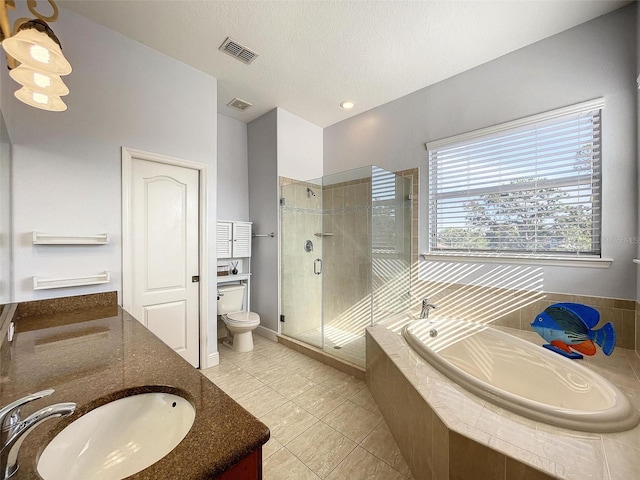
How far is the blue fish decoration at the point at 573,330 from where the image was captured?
1.78 metres

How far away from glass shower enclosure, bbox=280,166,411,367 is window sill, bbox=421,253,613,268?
401 mm

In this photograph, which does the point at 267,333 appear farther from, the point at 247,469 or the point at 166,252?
the point at 247,469

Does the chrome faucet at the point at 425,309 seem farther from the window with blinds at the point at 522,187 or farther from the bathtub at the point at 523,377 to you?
the window with blinds at the point at 522,187

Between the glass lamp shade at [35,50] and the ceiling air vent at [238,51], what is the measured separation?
1.62 m

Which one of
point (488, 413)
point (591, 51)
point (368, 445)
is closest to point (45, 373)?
point (368, 445)

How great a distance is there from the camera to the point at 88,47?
81.0 inches

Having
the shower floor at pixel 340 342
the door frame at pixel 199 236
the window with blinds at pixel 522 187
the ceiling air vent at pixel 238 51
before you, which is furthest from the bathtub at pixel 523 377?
the ceiling air vent at pixel 238 51

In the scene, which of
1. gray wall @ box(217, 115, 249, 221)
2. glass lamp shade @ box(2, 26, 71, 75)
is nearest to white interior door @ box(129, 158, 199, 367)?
gray wall @ box(217, 115, 249, 221)

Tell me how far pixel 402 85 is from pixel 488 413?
9.66ft

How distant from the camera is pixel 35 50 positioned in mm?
947

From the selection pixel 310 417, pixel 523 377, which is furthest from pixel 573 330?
pixel 310 417

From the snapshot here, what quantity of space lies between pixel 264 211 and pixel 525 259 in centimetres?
281

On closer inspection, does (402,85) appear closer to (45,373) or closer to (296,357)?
(296,357)

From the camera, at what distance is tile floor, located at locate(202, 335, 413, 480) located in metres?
1.56
